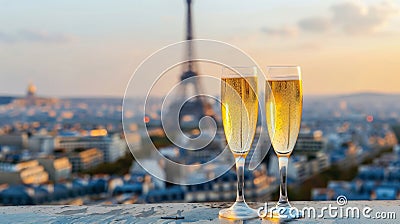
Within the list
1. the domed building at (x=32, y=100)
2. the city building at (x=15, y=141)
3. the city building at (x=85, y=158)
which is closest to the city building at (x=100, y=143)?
the city building at (x=85, y=158)

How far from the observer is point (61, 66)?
1630 cm

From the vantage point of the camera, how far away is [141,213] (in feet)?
2.67

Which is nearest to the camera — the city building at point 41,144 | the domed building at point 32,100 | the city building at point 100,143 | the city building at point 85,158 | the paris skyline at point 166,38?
the paris skyline at point 166,38

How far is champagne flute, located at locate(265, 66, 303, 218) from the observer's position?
724mm

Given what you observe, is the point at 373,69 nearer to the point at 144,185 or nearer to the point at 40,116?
the point at 144,185

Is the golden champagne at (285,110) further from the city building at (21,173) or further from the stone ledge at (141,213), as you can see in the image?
the city building at (21,173)

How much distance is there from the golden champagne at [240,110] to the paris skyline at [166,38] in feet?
35.8

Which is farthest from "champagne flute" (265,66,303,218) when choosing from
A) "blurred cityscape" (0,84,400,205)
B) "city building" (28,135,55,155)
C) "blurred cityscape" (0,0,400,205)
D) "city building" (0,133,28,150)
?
"city building" (0,133,28,150)

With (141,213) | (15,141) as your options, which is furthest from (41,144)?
(141,213)

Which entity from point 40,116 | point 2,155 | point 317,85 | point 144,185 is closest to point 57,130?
point 40,116

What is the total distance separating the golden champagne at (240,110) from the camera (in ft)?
2.42

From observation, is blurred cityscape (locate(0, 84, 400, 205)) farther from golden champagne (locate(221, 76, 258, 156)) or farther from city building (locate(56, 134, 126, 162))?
golden champagne (locate(221, 76, 258, 156))

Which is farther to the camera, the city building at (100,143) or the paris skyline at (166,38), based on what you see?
the city building at (100,143)

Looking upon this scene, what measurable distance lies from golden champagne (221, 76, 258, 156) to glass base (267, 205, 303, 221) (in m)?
0.09
